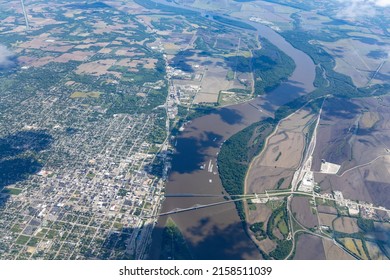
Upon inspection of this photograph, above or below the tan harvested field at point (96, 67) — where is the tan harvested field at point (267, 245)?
above

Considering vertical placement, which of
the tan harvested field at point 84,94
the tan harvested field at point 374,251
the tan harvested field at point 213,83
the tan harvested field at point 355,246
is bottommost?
the tan harvested field at point 84,94

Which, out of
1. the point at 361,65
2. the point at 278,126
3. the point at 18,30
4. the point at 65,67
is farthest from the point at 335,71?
the point at 18,30

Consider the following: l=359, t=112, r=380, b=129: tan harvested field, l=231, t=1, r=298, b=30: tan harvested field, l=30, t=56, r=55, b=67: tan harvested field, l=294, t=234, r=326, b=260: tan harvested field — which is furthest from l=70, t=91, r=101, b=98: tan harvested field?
l=231, t=1, r=298, b=30: tan harvested field

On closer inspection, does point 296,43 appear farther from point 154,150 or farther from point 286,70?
point 154,150

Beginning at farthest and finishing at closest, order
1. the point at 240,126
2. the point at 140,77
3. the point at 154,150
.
Answer: the point at 140,77 < the point at 240,126 < the point at 154,150

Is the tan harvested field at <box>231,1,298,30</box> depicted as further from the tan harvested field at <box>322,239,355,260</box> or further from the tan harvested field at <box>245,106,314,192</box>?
the tan harvested field at <box>322,239,355,260</box>

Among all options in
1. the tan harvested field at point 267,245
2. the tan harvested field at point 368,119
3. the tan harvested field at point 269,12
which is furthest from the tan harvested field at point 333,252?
the tan harvested field at point 269,12

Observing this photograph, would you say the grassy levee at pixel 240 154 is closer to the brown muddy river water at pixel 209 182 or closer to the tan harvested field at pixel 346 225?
the brown muddy river water at pixel 209 182
